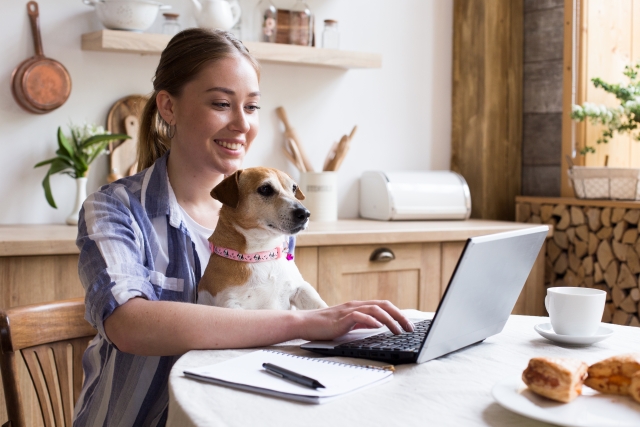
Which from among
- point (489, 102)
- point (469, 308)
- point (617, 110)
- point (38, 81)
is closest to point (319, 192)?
point (489, 102)

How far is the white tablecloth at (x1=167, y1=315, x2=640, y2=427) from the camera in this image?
29.8 inches

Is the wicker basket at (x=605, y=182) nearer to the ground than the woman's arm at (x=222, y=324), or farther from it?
farther from it

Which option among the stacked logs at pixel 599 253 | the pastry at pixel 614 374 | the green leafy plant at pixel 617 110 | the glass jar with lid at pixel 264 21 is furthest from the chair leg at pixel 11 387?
the green leafy plant at pixel 617 110

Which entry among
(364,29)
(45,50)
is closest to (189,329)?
(45,50)

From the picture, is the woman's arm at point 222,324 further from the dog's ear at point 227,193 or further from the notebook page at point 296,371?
the dog's ear at point 227,193

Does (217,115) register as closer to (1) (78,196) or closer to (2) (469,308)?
(2) (469,308)

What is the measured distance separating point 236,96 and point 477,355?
72cm

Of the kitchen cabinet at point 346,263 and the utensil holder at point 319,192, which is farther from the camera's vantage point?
the utensil holder at point 319,192

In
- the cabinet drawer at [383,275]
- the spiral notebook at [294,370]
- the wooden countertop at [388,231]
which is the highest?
the spiral notebook at [294,370]

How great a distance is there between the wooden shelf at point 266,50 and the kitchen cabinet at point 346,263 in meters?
0.65

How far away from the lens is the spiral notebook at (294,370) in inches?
32.3

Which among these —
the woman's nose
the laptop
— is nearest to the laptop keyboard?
the laptop

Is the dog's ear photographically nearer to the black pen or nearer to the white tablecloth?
the white tablecloth

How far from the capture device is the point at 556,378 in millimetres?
762
